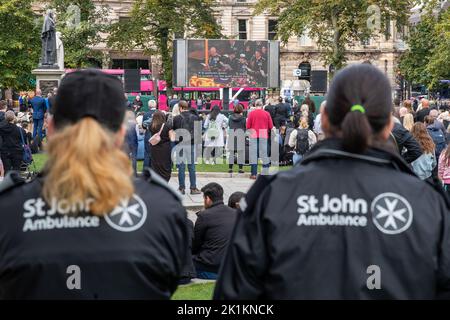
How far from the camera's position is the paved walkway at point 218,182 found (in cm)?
1628

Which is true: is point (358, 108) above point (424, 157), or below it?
above

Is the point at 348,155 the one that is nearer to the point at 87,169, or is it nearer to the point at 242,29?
the point at 87,169

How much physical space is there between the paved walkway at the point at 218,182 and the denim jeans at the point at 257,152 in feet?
1.36

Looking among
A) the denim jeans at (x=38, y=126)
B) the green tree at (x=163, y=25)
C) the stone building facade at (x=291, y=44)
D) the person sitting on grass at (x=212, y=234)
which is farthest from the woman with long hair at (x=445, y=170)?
the stone building facade at (x=291, y=44)

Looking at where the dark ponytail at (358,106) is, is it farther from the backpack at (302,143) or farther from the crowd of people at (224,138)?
the backpack at (302,143)

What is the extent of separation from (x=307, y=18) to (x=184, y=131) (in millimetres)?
32062

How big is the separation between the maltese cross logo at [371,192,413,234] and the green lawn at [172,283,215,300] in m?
5.56

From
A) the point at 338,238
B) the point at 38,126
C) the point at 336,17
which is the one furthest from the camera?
the point at 336,17

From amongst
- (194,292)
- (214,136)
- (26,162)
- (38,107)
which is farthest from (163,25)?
(194,292)

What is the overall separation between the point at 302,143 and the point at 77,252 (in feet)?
47.9

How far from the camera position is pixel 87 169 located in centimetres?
310

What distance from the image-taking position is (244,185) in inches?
756

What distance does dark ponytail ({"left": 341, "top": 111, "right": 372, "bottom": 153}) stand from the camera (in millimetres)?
3223

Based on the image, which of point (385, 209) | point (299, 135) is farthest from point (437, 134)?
point (385, 209)
